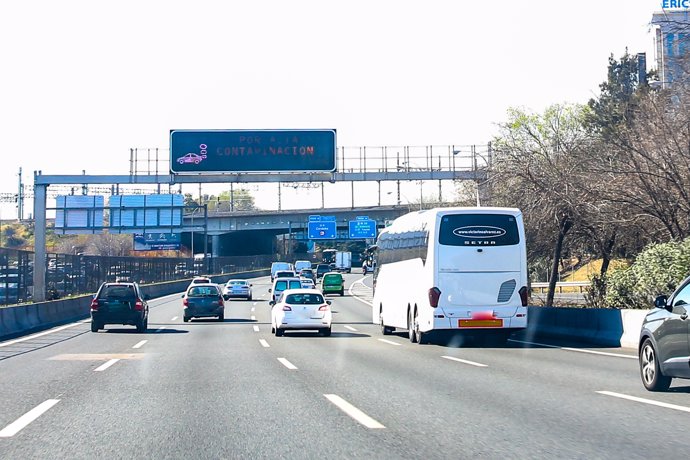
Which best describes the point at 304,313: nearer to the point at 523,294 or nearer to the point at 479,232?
the point at 479,232

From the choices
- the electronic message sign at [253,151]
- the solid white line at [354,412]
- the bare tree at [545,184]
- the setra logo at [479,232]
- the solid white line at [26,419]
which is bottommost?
the solid white line at [354,412]

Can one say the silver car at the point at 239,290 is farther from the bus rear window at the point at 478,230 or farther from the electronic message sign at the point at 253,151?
the bus rear window at the point at 478,230

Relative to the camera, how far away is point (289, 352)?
20.0 metres

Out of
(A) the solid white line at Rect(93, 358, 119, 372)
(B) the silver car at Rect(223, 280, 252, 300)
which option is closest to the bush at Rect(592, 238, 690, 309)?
(A) the solid white line at Rect(93, 358, 119, 372)

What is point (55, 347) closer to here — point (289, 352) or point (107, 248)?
point (289, 352)

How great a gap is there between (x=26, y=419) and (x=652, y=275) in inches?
705

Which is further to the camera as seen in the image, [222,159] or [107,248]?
[107,248]

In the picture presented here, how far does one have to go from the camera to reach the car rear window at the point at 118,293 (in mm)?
28375

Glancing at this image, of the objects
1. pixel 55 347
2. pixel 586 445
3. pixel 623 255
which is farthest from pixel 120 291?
pixel 586 445

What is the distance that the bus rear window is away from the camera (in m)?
21.7

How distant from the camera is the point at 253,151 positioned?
1523 inches

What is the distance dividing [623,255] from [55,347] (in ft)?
73.2

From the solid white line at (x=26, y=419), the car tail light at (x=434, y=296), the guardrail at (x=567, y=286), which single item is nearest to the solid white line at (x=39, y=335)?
the car tail light at (x=434, y=296)

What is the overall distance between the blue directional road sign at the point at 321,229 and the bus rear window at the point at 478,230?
6265 cm
